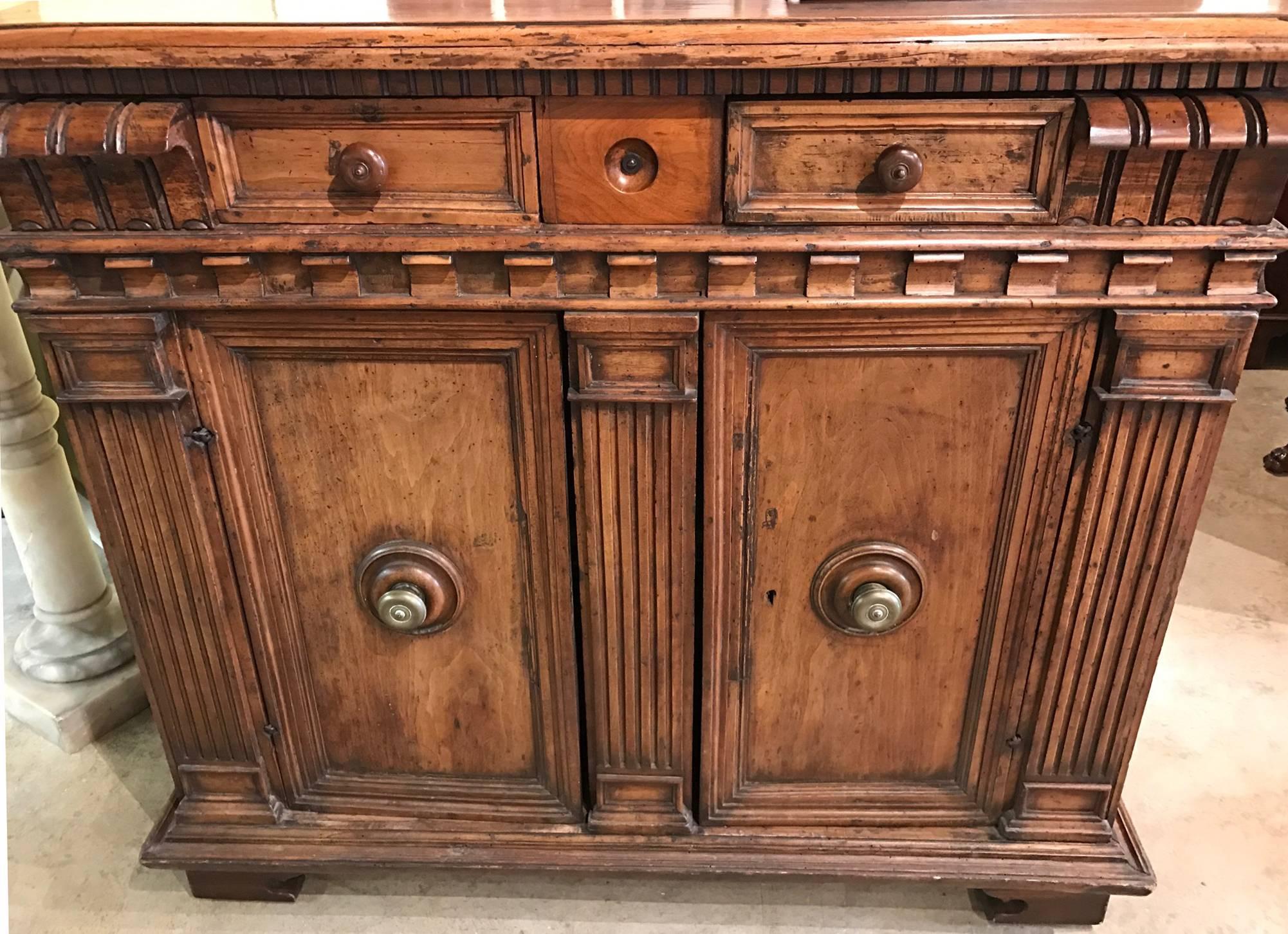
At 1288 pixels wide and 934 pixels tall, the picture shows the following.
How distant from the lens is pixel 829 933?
1389 mm

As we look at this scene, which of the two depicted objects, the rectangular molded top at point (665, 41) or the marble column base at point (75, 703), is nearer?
the rectangular molded top at point (665, 41)

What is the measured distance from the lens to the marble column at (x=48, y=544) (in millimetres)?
1557

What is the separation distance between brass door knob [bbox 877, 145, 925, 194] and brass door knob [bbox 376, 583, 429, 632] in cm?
69

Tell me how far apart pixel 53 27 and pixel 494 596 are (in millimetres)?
729

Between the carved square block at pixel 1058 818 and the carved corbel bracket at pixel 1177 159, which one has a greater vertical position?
the carved corbel bracket at pixel 1177 159

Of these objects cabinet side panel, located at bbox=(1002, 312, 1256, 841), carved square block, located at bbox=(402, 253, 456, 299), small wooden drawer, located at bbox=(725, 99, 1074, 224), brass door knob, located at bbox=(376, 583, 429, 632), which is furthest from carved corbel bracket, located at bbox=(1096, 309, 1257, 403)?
brass door knob, located at bbox=(376, 583, 429, 632)

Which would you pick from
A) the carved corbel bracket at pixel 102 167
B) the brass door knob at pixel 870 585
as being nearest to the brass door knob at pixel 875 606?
the brass door knob at pixel 870 585

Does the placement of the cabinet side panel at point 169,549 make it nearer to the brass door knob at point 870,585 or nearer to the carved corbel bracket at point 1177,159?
the brass door knob at point 870,585

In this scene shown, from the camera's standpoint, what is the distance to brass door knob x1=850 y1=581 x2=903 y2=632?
3.90 ft

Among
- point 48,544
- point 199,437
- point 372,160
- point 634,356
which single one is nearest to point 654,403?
point 634,356

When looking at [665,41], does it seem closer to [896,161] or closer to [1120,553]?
[896,161]

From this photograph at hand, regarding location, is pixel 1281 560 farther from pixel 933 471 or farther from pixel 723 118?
pixel 723 118

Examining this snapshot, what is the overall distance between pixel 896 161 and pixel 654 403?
1.10 feet

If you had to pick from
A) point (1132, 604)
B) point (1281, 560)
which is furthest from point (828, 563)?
point (1281, 560)
